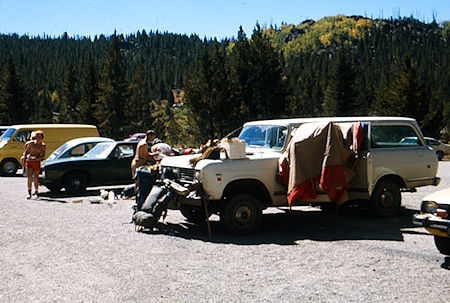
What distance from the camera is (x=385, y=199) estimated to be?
32.5 ft

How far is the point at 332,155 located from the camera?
334 inches

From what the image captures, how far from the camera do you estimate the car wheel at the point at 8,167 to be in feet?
70.5

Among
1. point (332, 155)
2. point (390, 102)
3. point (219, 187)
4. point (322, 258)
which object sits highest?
point (390, 102)

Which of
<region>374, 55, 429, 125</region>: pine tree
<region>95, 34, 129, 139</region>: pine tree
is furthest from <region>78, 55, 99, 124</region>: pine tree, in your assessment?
<region>374, 55, 429, 125</region>: pine tree

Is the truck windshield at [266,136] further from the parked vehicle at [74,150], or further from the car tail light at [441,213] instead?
the parked vehicle at [74,150]

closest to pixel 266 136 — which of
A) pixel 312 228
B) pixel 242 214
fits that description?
pixel 242 214

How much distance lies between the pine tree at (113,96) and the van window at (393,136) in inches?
1778

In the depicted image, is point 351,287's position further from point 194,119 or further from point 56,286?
point 194,119

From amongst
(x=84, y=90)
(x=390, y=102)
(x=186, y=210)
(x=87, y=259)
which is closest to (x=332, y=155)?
(x=186, y=210)

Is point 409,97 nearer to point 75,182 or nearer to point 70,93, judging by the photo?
point 75,182

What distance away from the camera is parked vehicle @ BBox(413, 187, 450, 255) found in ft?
20.2

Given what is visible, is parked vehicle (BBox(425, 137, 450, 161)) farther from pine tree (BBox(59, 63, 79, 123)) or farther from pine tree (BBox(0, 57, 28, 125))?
pine tree (BBox(59, 63, 79, 123))

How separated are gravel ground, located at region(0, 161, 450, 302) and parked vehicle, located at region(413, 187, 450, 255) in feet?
0.88

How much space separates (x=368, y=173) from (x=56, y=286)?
19.7 feet
